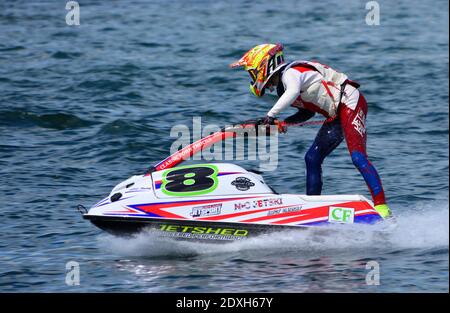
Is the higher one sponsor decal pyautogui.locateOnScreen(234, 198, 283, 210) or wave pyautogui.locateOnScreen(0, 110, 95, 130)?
sponsor decal pyautogui.locateOnScreen(234, 198, 283, 210)

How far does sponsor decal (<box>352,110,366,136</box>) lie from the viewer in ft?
37.8

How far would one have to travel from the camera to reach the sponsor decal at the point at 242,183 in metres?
11.3

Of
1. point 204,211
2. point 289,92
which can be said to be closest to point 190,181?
point 204,211

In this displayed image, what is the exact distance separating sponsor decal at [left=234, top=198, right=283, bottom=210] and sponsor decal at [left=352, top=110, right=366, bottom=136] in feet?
4.08

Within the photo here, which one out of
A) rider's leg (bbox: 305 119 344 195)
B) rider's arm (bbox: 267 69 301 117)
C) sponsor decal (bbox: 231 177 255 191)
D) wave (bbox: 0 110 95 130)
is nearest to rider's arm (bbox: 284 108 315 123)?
rider's leg (bbox: 305 119 344 195)

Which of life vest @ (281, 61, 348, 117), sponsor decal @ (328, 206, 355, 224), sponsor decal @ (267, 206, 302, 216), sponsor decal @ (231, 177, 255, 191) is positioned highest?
life vest @ (281, 61, 348, 117)

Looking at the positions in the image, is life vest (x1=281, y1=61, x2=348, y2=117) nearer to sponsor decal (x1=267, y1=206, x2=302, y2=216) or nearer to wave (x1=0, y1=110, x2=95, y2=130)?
sponsor decal (x1=267, y1=206, x2=302, y2=216)

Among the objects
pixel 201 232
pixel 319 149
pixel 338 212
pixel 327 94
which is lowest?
pixel 201 232

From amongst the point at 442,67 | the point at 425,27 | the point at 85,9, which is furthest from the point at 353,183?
the point at 85,9

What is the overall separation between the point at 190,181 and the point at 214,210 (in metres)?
0.46

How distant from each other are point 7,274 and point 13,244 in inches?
43.6

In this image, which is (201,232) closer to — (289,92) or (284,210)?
(284,210)

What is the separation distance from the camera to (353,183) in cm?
1468

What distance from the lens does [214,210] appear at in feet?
36.5
